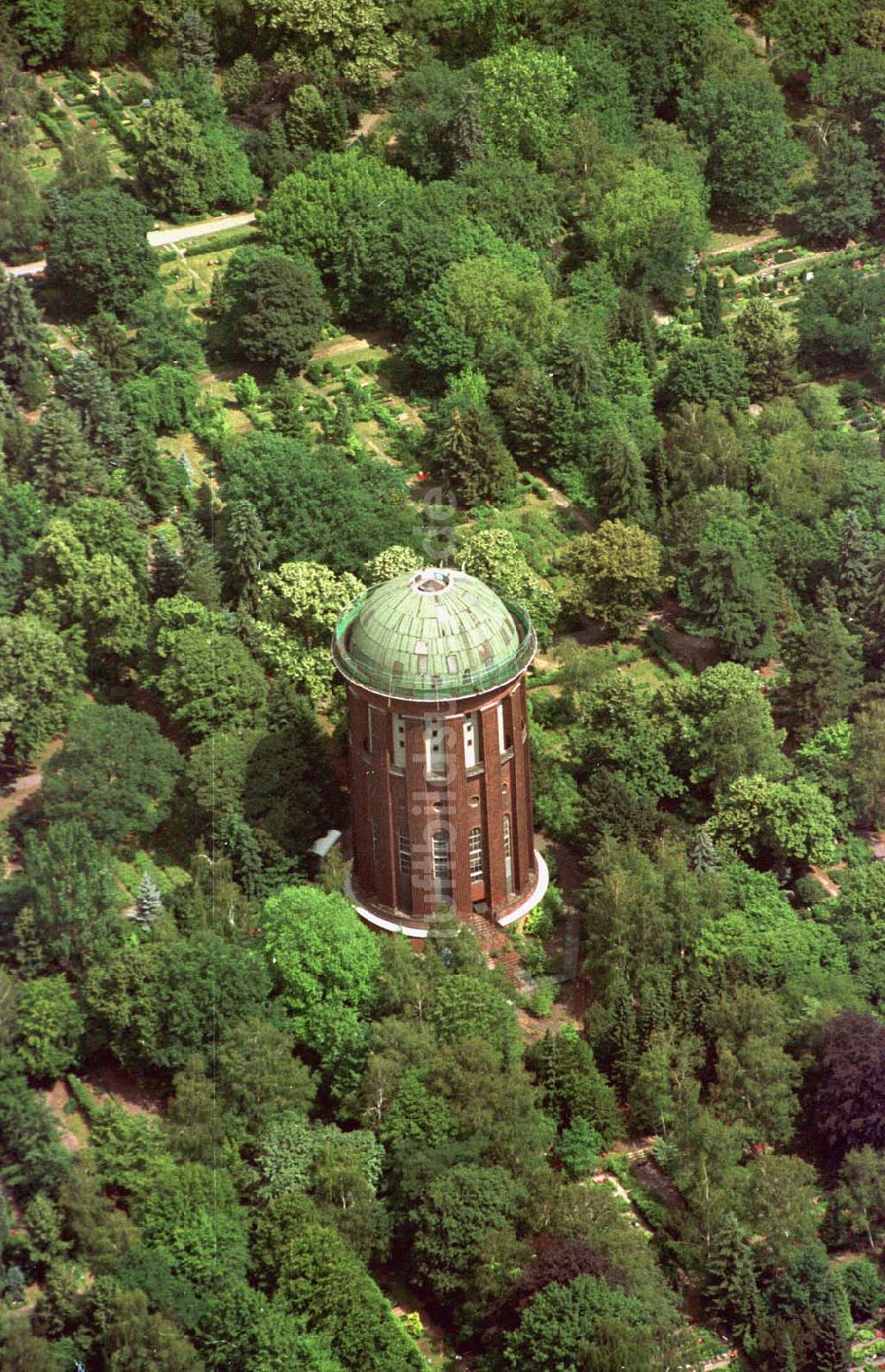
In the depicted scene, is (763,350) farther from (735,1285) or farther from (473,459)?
(735,1285)

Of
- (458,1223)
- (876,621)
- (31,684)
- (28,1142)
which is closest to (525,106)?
(876,621)

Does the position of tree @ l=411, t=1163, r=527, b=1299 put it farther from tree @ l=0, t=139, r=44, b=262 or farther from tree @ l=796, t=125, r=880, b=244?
tree @ l=796, t=125, r=880, b=244

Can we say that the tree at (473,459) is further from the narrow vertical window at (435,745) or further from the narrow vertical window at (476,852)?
the narrow vertical window at (435,745)

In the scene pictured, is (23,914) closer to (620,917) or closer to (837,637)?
(620,917)

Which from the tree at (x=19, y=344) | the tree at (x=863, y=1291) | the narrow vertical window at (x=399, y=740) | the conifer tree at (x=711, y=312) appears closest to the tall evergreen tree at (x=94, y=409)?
the tree at (x=19, y=344)

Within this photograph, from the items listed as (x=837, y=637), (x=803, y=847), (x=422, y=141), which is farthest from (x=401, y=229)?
(x=803, y=847)
